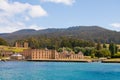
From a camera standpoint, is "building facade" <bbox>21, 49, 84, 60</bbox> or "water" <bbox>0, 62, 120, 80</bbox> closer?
"water" <bbox>0, 62, 120, 80</bbox>

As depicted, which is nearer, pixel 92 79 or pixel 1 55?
pixel 92 79

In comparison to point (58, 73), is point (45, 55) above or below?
above

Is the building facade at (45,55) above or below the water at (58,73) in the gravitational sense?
above

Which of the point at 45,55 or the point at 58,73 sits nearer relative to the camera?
the point at 58,73

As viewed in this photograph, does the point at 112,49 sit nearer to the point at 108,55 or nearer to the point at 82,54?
the point at 108,55

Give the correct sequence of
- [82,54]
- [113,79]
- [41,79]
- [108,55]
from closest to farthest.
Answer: [41,79] → [113,79] → [108,55] → [82,54]

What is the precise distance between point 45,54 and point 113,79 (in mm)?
137826

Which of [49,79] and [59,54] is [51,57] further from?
[49,79]

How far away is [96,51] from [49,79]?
462 ft

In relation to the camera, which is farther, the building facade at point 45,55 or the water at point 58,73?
the building facade at point 45,55

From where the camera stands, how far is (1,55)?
641ft

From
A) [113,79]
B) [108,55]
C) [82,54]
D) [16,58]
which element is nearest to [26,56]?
[16,58]

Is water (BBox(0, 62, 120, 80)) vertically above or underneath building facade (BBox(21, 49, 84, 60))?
underneath

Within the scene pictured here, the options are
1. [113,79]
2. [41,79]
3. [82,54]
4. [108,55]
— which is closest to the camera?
[41,79]
